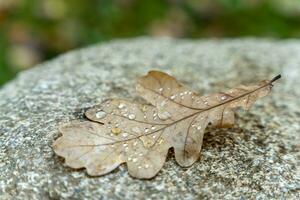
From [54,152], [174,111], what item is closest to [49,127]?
[54,152]

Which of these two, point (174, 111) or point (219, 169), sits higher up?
point (174, 111)

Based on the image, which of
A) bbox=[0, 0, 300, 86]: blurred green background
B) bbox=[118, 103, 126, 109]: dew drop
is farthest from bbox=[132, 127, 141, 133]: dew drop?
bbox=[0, 0, 300, 86]: blurred green background

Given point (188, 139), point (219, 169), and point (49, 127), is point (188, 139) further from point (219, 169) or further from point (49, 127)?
point (49, 127)

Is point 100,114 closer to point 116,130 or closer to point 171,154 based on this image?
point 116,130

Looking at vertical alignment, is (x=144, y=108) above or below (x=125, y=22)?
above

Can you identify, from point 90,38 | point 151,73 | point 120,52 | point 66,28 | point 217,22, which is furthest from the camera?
point 217,22

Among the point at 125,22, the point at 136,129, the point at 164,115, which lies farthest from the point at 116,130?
the point at 125,22

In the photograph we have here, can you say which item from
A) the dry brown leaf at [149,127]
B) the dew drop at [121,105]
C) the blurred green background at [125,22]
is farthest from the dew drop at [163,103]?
the blurred green background at [125,22]
